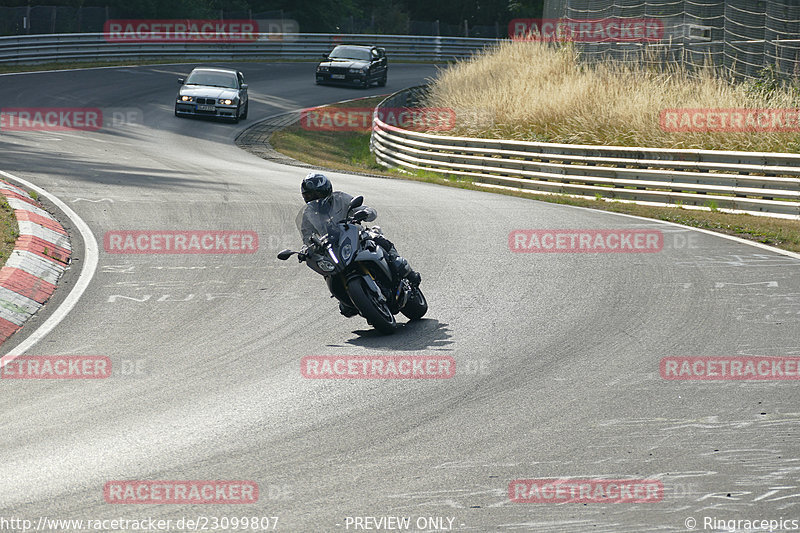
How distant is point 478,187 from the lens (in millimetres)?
22438

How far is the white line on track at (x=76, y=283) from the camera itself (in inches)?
374

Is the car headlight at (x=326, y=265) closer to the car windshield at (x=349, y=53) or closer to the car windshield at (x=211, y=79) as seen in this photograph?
the car windshield at (x=211, y=79)

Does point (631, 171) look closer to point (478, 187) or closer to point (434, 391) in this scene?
point (478, 187)

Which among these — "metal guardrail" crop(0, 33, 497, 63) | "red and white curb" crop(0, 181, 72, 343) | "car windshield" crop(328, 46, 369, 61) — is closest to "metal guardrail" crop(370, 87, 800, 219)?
"red and white curb" crop(0, 181, 72, 343)

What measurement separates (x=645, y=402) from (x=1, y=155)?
17.6 metres

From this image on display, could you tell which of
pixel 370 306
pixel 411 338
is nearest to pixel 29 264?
pixel 370 306

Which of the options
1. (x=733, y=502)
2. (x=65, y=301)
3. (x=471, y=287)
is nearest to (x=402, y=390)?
(x=733, y=502)

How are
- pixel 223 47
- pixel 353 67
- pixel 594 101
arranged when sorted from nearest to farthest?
pixel 594 101, pixel 353 67, pixel 223 47

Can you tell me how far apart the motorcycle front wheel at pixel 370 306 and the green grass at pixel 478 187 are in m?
7.05

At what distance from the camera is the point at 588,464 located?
6297 mm

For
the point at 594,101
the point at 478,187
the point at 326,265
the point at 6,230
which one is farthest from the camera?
the point at 594,101

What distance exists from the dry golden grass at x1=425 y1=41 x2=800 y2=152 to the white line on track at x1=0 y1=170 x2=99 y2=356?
38.3 ft

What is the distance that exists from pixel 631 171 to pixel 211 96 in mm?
16750

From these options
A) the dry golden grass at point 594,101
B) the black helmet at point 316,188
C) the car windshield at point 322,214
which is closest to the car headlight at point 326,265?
the car windshield at point 322,214
